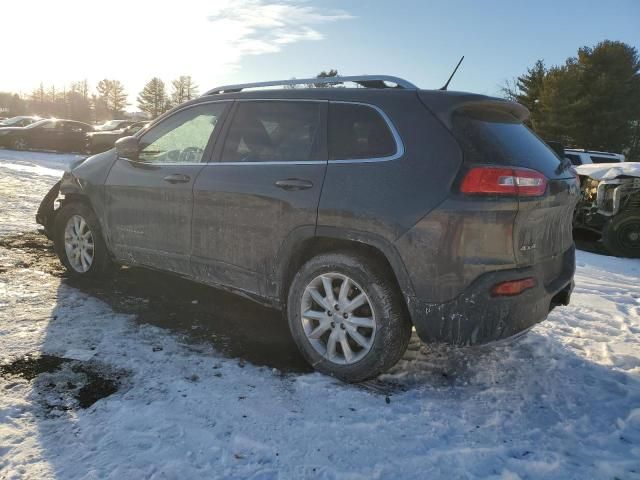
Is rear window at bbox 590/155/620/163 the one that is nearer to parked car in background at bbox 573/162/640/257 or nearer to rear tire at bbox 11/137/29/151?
parked car in background at bbox 573/162/640/257

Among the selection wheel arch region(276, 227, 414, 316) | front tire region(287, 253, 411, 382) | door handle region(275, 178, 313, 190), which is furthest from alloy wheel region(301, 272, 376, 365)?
door handle region(275, 178, 313, 190)

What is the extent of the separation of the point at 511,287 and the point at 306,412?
1.31 m

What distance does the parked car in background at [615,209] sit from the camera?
8.23 metres

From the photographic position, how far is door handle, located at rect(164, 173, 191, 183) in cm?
382

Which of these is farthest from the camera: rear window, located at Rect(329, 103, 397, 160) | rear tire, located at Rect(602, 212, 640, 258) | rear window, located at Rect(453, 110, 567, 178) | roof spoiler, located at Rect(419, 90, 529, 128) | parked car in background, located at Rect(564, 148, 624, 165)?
parked car in background, located at Rect(564, 148, 624, 165)

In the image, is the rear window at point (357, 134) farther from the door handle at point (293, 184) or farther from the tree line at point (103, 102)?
the tree line at point (103, 102)

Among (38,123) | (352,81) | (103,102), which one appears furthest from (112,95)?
(352,81)

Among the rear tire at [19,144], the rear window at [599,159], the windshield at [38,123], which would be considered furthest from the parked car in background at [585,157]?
the rear tire at [19,144]

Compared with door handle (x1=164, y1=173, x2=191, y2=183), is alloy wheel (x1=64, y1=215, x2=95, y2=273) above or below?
below

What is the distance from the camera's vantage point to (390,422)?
2.68 meters

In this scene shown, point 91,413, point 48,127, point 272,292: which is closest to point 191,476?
point 91,413

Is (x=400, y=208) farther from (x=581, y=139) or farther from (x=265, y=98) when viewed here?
(x=581, y=139)

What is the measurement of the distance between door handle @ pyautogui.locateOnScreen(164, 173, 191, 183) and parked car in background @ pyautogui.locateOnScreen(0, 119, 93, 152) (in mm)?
22540

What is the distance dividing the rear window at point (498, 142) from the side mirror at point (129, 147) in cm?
272
